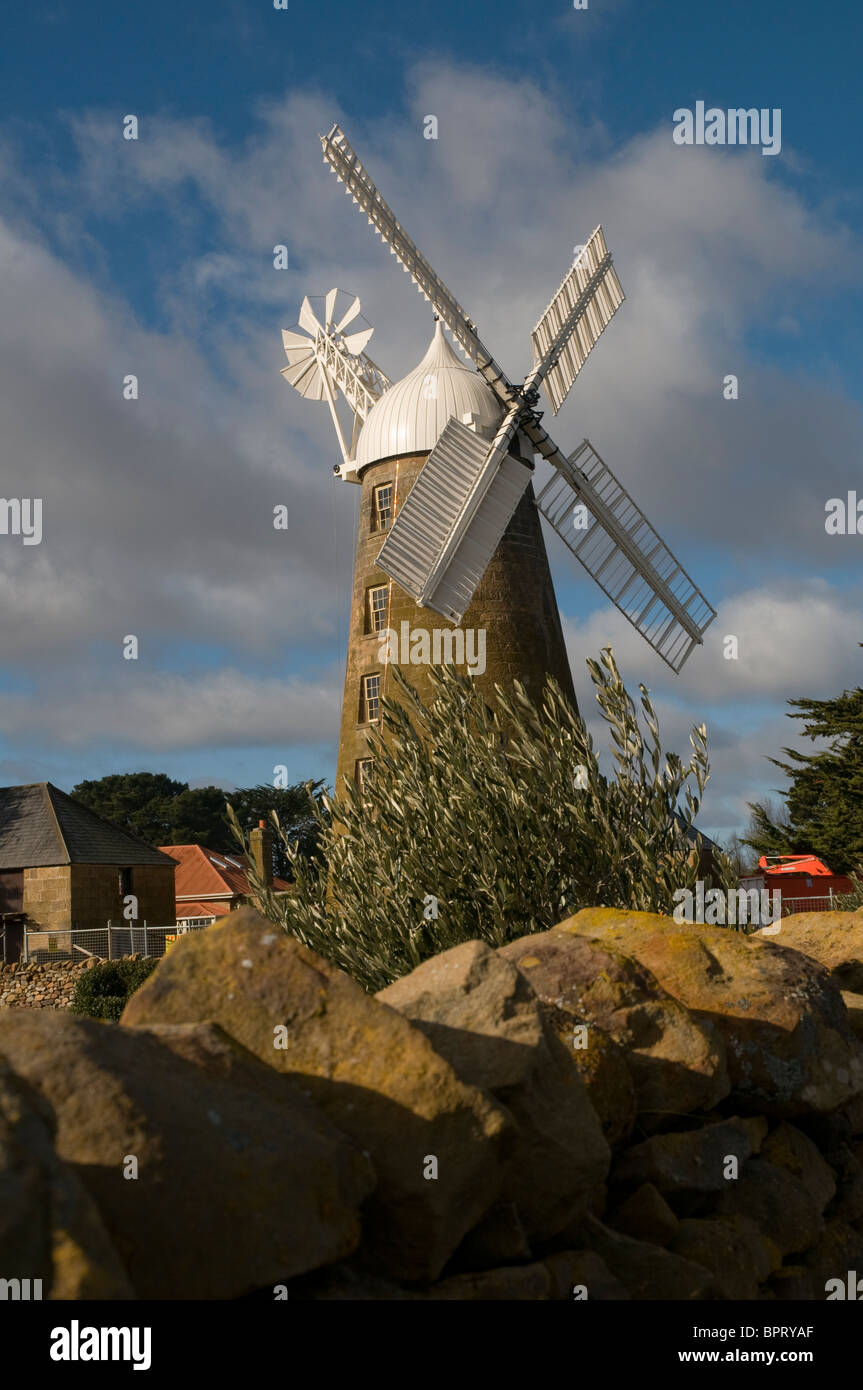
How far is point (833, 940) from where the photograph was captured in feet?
32.0

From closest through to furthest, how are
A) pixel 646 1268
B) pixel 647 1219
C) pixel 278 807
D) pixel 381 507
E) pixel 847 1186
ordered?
pixel 646 1268 < pixel 647 1219 < pixel 847 1186 < pixel 381 507 < pixel 278 807

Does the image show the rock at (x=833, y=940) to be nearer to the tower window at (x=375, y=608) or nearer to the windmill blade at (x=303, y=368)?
the tower window at (x=375, y=608)

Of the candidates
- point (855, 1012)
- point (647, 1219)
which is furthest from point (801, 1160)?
point (855, 1012)

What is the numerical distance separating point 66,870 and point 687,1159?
118 ft

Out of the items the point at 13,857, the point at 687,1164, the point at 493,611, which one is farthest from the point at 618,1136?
the point at 13,857

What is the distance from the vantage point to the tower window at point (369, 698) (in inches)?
918

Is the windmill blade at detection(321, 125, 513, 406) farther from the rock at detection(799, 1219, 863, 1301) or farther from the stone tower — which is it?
the rock at detection(799, 1219, 863, 1301)

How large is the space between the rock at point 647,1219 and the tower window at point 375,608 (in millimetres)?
18403

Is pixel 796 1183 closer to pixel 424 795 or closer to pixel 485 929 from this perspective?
pixel 485 929

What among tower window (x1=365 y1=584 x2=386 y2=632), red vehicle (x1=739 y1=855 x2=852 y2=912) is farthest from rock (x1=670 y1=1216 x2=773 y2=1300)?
red vehicle (x1=739 y1=855 x2=852 y2=912)

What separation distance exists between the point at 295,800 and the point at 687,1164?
80.4 m

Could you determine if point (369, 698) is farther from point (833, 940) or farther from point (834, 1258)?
point (834, 1258)

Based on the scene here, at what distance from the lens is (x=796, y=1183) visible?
627cm

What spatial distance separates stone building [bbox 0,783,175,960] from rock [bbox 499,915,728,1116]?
3543cm
